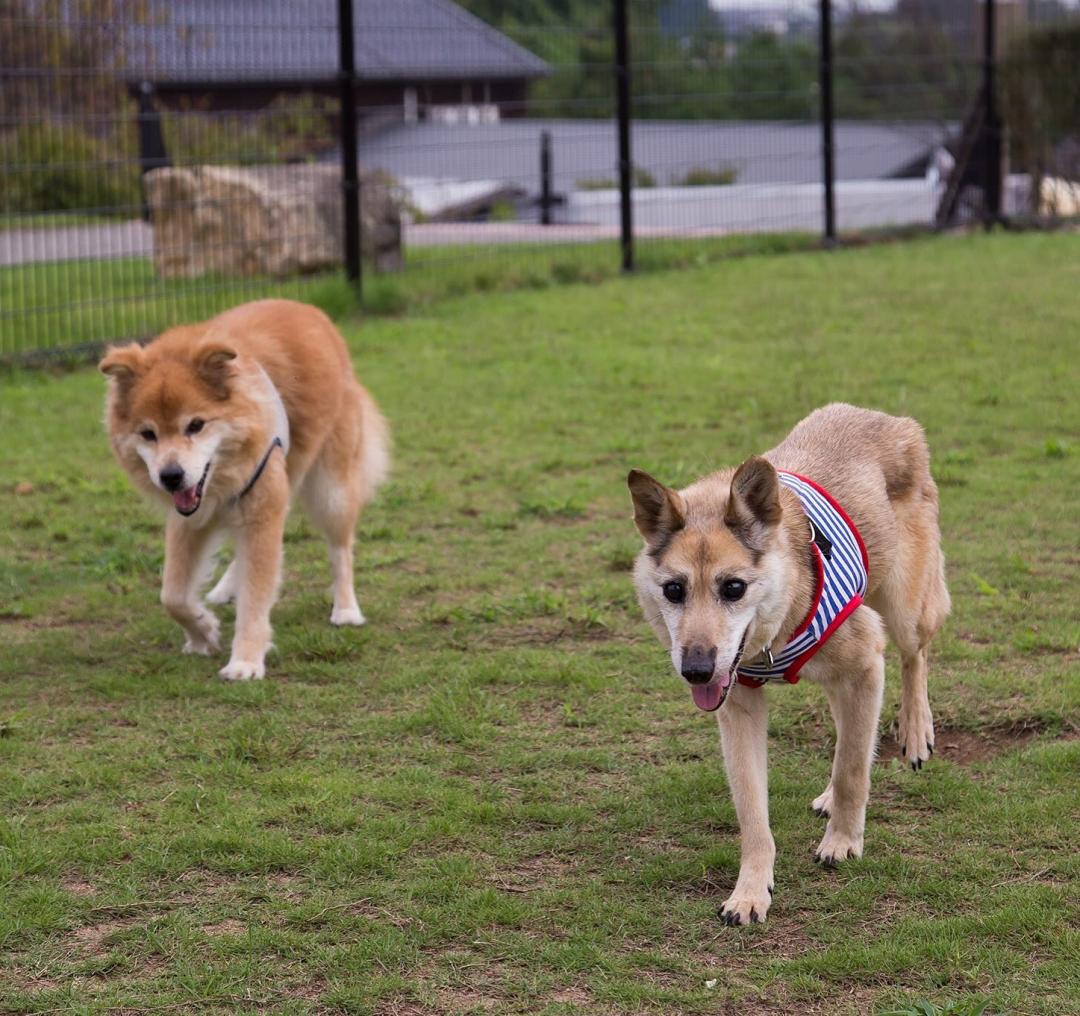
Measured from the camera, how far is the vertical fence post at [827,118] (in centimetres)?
1451

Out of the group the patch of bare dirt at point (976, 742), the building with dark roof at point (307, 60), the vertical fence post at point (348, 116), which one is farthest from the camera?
the building with dark roof at point (307, 60)

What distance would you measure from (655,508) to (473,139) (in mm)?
10679

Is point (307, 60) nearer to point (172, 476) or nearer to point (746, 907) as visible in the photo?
point (172, 476)

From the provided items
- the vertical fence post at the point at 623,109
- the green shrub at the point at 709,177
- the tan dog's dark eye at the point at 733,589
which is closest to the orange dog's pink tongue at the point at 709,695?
the tan dog's dark eye at the point at 733,589

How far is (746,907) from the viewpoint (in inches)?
131

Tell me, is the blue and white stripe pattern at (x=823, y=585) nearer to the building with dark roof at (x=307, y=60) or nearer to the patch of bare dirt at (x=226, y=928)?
the patch of bare dirt at (x=226, y=928)

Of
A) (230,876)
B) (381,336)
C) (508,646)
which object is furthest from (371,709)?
(381,336)

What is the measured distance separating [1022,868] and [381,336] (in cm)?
780

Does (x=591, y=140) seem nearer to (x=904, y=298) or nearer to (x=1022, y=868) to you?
(x=904, y=298)

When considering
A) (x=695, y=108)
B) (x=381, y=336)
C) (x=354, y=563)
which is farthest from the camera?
(x=695, y=108)

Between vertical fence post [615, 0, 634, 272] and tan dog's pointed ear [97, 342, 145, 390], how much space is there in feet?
27.4

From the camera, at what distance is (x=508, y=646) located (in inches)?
203

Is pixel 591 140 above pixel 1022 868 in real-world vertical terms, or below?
above

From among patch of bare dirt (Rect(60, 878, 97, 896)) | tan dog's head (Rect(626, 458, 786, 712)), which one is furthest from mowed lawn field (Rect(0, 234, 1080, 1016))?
tan dog's head (Rect(626, 458, 786, 712))
